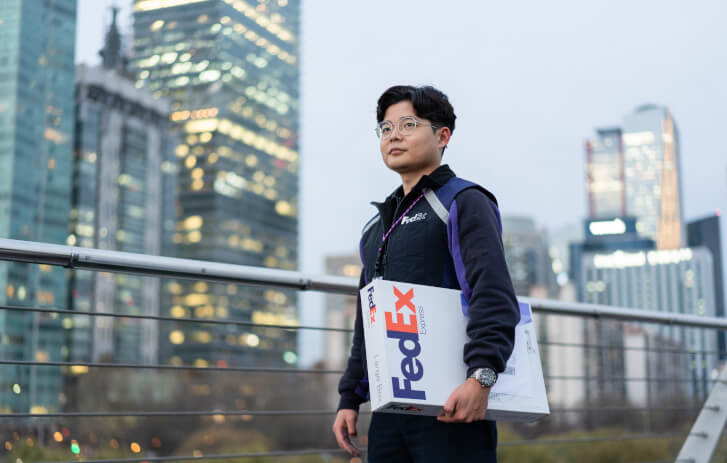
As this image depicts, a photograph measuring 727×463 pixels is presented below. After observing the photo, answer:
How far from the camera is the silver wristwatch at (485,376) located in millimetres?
1549

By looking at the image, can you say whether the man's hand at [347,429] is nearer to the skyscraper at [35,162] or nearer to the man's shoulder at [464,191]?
the man's shoulder at [464,191]

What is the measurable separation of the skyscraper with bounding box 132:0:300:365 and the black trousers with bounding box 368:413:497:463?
11134 centimetres

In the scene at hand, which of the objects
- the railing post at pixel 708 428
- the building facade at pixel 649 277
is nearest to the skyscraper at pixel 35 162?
the railing post at pixel 708 428

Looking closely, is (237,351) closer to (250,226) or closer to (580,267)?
(250,226)

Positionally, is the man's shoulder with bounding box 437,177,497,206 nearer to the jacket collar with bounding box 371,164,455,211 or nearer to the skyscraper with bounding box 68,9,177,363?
the jacket collar with bounding box 371,164,455,211

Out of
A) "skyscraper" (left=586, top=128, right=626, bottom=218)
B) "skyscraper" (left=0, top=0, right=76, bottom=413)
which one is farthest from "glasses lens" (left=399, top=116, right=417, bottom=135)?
"skyscraper" (left=586, top=128, right=626, bottom=218)

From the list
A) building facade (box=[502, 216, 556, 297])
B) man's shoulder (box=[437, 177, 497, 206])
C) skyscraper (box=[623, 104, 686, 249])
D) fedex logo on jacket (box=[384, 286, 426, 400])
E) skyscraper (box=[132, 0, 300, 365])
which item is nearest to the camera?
fedex logo on jacket (box=[384, 286, 426, 400])

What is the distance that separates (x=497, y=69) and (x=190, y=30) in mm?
68272

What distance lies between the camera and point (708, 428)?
3.10 meters

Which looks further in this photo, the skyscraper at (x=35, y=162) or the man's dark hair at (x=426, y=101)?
the skyscraper at (x=35, y=162)

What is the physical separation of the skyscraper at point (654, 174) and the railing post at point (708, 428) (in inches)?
5987

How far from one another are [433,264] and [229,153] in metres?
126

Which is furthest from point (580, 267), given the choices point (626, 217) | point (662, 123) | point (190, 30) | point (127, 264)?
point (127, 264)

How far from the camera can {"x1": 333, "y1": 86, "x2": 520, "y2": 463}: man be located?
5.20ft
